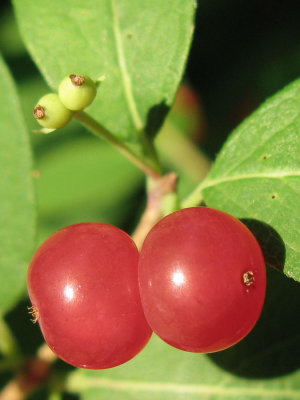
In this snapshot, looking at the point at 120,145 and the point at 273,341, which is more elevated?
the point at 120,145

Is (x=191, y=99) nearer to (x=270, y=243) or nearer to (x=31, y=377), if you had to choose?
(x=31, y=377)

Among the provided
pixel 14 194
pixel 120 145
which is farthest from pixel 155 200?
pixel 14 194

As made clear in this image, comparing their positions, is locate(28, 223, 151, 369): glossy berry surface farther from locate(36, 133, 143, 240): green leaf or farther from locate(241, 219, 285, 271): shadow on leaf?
locate(36, 133, 143, 240): green leaf

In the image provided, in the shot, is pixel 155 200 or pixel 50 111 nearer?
pixel 50 111

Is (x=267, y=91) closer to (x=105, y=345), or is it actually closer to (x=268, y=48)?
(x=268, y=48)

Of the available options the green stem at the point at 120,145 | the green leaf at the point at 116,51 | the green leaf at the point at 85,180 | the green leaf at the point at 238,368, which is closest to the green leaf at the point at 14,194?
the green leaf at the point at 116,51

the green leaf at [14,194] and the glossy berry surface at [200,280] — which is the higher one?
the glossy berry surface at [200,280]

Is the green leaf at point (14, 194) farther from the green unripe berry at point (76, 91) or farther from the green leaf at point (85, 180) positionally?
the green leaf at point (85, 180)

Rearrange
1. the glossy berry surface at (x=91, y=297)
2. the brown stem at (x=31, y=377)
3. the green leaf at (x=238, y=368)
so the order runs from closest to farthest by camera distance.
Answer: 1. the glossy berry surface at (x=91, y=297)
2. the green leaf at (x=238, y=368)
3. the brown stem at (x=31, y=377)
